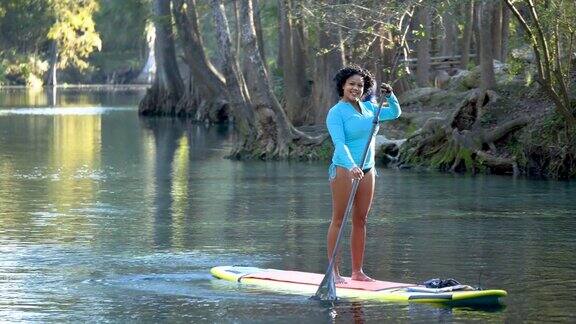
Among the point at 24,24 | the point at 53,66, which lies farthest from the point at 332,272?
the point at 53,66

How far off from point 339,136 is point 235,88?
67.7ft

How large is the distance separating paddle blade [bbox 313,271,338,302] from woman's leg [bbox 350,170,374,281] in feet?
2.06

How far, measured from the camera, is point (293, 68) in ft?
135

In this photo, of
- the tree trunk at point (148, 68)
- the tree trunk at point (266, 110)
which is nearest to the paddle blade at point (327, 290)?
the tree trunk at point (266, 110)

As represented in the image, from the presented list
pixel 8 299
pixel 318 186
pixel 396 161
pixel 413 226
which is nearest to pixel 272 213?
pixel 413 226

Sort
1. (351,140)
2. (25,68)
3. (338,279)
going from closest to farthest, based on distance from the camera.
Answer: (351,140)
(338,279)
(25,68)

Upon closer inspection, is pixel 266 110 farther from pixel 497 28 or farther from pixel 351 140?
pixel 351 140

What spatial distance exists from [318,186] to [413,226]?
21.5 feet

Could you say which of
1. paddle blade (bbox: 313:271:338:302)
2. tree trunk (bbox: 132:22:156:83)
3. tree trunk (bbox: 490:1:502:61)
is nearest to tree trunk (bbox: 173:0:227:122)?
tree trunk (bbox: 490:1:502:61)

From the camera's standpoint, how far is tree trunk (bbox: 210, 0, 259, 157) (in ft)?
105

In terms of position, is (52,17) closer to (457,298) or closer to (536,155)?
(536,155)

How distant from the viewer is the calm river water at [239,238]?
38.0 feet

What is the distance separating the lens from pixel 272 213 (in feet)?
64.6

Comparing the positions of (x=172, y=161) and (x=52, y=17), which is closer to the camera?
(x=172, y=161)
